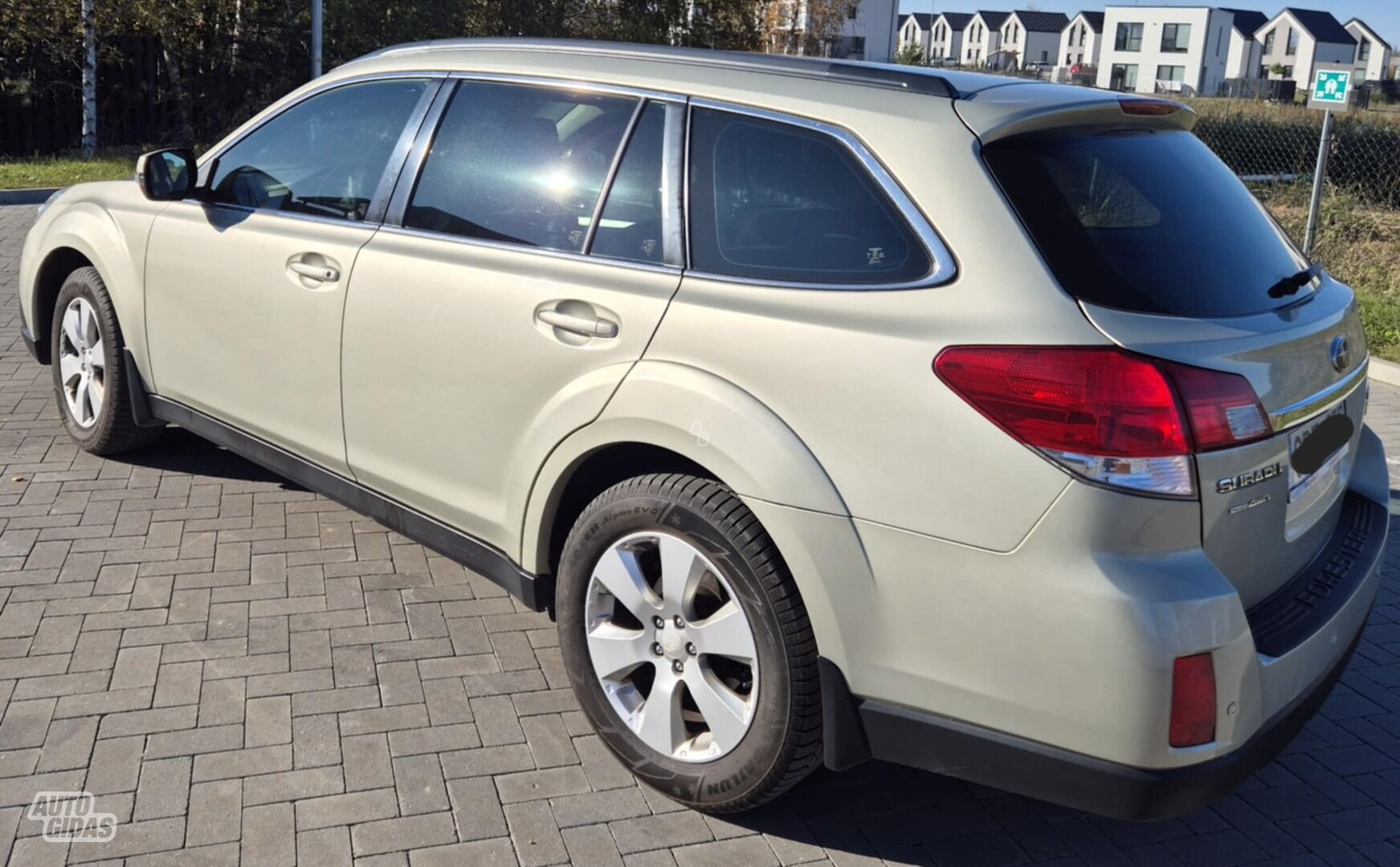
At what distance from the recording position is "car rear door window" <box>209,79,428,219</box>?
4133 mm

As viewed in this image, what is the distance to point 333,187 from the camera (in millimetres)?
4281

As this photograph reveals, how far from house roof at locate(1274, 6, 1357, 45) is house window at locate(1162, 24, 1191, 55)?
15073 millimetres

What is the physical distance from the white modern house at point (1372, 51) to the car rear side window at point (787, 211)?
407ft

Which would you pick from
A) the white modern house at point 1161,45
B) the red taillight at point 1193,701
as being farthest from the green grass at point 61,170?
the white modern house at point 1161,45

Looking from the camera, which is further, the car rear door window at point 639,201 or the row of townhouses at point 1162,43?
the row of townhouses at point 1162,43

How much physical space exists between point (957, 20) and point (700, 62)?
13282cm

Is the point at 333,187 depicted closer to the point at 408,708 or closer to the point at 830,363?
the point at 408,708

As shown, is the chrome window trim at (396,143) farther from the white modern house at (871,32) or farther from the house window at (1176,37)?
the house window at (1176,37)

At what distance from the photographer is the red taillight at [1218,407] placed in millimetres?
2547

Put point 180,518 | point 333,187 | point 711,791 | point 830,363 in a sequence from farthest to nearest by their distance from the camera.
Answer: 1. point 180,518
2. point 333,187
3. point 711,791
4. point 830,363

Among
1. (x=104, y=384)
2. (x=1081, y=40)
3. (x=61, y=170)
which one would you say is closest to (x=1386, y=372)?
(x=104, y=384)

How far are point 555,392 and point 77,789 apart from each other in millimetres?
1523

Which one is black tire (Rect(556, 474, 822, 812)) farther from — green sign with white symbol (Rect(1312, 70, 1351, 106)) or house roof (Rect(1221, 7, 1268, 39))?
house roof (Rect(1221, 7, 1268, 39))

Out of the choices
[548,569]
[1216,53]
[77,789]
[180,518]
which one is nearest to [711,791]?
[548,569]
